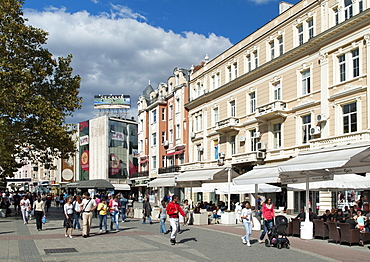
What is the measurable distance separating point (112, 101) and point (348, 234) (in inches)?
2677

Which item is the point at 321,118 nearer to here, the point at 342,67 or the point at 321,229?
the point at 342,67

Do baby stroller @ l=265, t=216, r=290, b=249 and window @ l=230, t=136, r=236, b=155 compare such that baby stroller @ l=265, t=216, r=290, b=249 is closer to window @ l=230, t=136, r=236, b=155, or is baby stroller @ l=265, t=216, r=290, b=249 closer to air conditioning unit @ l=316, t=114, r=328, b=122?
air conditioning unit @ l=316, t=114, r=328, b=122

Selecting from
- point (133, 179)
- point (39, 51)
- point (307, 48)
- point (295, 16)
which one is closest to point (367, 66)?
point (307, 48)

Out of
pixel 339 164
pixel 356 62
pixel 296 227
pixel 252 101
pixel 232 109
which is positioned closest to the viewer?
pixel 339 164

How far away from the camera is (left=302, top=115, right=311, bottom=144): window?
29125 millimetres

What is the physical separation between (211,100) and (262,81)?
28.8 ft

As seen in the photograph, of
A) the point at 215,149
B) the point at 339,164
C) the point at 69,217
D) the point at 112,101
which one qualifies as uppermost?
the point at 112,101

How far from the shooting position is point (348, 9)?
26047 millimetres

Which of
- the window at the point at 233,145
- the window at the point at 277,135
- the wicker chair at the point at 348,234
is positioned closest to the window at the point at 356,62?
the window at the point at 277,135

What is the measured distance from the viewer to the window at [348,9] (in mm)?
25881

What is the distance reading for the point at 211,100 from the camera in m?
42.2

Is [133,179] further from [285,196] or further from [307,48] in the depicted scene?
[307,48]

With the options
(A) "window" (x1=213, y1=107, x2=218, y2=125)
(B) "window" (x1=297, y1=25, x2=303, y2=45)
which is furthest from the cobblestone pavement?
(A) "window" (x1=213, y1=107, x2=218, y2=125)

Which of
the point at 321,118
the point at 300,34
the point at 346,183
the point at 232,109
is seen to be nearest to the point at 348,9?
the point at 300,34
